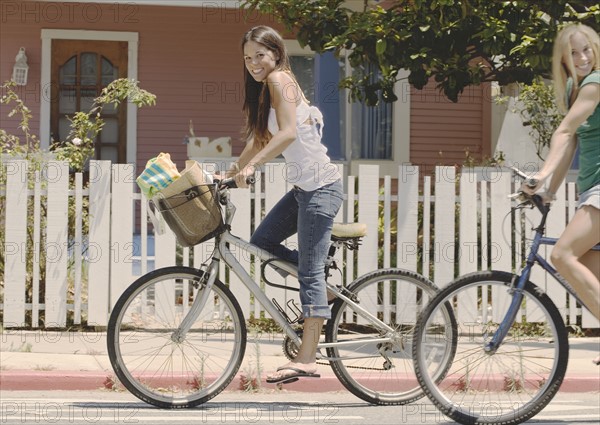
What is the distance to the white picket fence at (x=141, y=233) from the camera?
341 inches

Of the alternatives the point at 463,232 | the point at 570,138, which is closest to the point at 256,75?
the point at 570,138

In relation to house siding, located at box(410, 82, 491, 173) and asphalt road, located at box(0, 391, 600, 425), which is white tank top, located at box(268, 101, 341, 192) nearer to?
asphalt road, located at box(0, 391, 600, 425)

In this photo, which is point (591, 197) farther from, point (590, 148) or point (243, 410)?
point (243, 410)

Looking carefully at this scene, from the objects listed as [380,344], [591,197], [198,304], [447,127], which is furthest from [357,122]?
[591,197]

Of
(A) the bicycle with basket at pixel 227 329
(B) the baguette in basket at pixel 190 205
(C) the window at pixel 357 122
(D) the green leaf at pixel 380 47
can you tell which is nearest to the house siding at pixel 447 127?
(C) the window at pixel 357 122

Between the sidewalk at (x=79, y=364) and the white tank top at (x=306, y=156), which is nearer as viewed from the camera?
the white tank top at (x=306, y=156)

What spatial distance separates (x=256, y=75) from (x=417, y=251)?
3.82 meters

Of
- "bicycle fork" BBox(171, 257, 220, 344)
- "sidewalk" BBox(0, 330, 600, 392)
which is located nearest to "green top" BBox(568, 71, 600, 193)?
"bicycle fork" BBox(171, 257, 220, 344)

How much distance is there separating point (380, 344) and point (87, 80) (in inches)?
403

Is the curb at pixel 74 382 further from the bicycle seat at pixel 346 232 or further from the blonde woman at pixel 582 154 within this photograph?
the blonde woman at pixel 582 154

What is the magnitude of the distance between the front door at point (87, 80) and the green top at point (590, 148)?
1088 cm

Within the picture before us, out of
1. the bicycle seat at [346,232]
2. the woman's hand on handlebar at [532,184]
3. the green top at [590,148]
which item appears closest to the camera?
the woman's hand on handlebar at [532,184]

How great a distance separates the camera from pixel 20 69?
14734 millimetres

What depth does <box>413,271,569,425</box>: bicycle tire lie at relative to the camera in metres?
5.23
